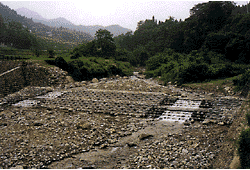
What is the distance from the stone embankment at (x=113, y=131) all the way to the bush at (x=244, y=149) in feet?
4.52

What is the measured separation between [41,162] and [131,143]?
12.9ft

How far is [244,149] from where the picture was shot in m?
5.21

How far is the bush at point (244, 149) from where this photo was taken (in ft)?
16.6

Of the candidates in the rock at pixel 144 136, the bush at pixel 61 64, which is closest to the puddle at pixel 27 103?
the rock at pixel 144 136

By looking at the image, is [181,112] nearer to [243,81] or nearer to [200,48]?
[243,81]

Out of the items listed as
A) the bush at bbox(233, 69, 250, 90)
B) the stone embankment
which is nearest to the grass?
the bush at bbox(233, 69, 250, 90)

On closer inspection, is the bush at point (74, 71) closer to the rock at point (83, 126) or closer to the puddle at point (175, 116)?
the rock at point (83, 126)

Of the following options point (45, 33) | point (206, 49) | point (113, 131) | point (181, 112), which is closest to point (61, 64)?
point (113, 131)

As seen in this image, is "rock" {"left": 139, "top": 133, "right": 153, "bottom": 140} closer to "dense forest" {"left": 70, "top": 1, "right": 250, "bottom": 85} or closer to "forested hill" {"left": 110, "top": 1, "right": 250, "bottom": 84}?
"dense forest" {"left": 70, "top": 1, "right": 250, "bottom": 85}

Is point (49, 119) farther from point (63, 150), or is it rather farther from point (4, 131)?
point (63, 150)

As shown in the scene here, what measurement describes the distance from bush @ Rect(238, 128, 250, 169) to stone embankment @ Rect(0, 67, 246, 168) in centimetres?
138

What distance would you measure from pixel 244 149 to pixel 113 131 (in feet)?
20.2

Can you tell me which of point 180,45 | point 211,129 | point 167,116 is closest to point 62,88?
point 167,116

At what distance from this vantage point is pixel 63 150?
7.92 meters
